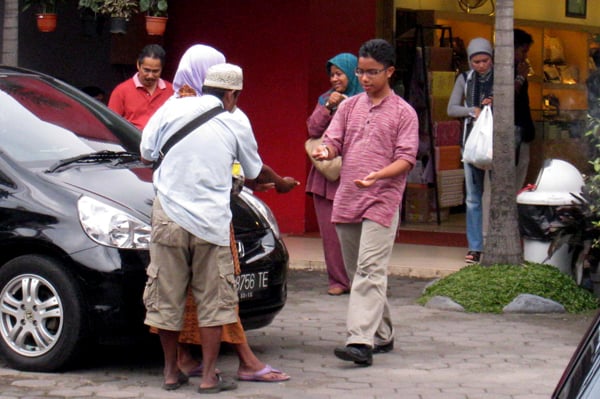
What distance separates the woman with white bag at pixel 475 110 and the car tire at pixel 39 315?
483 cm

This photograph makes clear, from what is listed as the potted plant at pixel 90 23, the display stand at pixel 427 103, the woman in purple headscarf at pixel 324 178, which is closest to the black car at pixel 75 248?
the woman in purple headscarf at pixel 324 178

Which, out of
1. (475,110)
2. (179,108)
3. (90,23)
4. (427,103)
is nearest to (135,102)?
(475,110)

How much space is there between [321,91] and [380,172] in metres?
6.00

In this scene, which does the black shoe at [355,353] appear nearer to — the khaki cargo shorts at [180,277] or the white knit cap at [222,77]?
the khaki cargo shorts at [180,277]

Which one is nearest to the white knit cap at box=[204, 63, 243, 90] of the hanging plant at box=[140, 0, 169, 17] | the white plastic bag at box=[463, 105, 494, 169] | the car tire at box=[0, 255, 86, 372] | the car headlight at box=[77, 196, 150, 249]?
the car headlight at box=[77, 196, 150, 249]

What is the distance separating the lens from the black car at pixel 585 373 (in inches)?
107

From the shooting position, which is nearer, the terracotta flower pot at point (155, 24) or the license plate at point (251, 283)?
the license plate at point (251, 283)

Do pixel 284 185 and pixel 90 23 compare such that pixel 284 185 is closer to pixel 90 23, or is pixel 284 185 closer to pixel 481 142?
pixel 481 142

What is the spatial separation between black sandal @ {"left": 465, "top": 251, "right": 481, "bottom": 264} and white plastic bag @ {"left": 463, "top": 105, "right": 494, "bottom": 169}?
2.63 feet

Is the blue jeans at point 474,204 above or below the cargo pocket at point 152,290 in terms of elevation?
above

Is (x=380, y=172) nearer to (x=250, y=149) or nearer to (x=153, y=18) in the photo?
(x=250, y=149)

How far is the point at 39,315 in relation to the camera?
6.66 meters

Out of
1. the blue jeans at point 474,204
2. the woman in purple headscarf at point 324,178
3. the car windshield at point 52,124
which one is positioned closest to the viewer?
the car windshield at point 52,124

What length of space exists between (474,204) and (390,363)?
367cm
